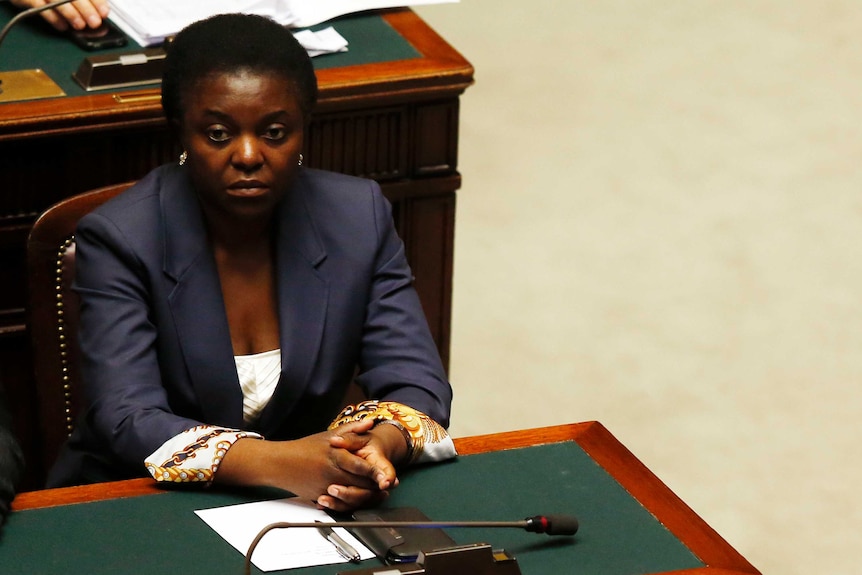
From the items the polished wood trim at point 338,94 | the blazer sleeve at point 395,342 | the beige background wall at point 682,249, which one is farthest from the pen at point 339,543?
the beige background wall at point 682,249

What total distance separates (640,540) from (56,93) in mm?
1648

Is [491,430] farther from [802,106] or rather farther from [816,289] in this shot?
[802,106]

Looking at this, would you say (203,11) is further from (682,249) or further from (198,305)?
(682,249)

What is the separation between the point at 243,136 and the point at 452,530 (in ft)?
2.25

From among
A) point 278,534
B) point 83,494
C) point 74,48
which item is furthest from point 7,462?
point 74,48

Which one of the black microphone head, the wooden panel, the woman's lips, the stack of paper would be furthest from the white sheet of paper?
the stack of paper

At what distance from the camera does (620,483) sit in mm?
2275

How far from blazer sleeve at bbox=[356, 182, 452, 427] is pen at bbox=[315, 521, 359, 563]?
42 centimetres

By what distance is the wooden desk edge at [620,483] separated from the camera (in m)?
2.10

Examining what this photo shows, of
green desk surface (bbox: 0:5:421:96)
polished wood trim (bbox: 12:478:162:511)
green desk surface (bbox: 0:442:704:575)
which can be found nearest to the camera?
green desk surface (bbox: 0:442:704:575)

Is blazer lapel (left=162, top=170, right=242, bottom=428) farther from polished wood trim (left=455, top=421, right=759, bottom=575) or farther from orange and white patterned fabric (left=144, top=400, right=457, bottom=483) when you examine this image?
polished wood trim (left=455, top=421, right=759, bottom=575)

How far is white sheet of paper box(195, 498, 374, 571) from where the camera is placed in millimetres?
2020

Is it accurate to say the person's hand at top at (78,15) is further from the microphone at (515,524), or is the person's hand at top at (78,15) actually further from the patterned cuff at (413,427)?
the microphone at (515,524)

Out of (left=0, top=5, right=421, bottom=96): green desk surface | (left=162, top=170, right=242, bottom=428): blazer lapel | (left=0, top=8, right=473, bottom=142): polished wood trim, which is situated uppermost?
(left=0, top=5, right=421, bottom=96): green desk surface
